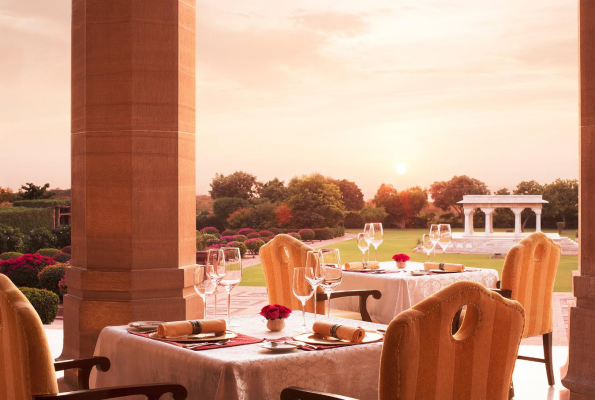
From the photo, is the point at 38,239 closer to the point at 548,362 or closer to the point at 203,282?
the point at 548,362

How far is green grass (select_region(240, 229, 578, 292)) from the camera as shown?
48.8 ft

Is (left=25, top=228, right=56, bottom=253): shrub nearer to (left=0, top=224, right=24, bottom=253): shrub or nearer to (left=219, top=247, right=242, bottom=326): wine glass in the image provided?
(left=0, top=224, right=24, bottom=253): shrub

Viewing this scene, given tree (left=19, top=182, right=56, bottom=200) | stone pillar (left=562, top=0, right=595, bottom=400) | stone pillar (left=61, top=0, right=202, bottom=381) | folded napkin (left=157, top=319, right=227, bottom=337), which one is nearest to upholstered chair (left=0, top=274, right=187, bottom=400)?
folded napkin (left=157, top=319, right=227, bottom=337)

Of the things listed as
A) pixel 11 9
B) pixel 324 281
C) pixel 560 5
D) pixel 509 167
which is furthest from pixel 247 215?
pixel 560 5

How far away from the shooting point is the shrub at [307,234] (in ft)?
63.9

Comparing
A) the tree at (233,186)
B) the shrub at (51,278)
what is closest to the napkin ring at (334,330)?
the shrub at (51,278)

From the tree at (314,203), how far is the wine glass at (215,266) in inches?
667

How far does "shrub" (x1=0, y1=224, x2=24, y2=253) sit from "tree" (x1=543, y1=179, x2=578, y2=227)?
1601cm

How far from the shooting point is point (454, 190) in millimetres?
23984

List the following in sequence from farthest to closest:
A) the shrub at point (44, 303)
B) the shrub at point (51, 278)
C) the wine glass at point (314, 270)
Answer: the shrub at point (51, 278), the shrub at point (44, 303), the wine glass at point (314, 270)

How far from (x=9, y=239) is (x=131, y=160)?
10.6 m

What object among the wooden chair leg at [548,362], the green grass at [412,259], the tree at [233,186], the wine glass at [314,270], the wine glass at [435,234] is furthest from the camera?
the tree at [233,186]

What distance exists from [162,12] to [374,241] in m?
2.23

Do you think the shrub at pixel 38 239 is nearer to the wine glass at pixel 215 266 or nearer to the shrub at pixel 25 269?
the shrub at pixel 25 269
